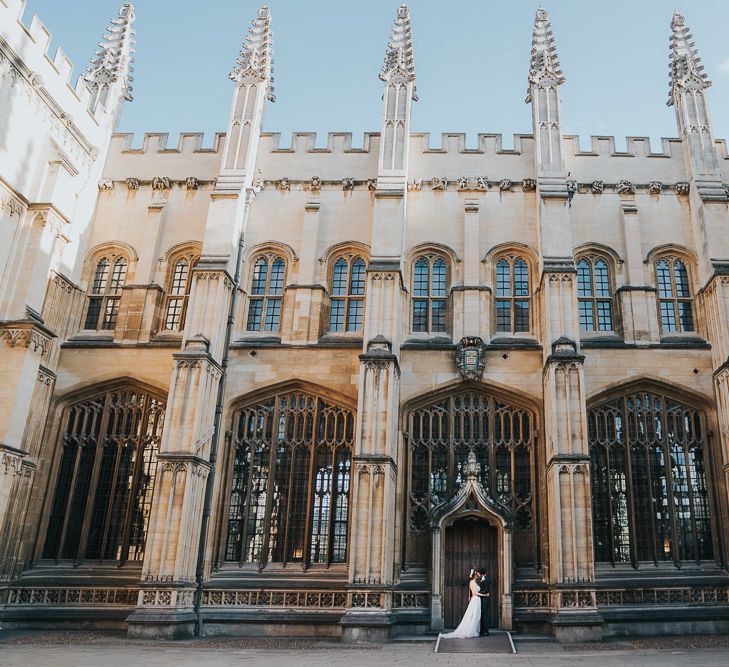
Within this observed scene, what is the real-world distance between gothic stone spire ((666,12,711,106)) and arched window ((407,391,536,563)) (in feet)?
38.7

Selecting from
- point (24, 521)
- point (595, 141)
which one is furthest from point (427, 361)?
point (24, 521)

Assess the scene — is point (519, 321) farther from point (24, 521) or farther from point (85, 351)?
point (24, 521)

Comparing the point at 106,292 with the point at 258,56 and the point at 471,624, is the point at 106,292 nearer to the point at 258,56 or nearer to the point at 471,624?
the point at 258,56

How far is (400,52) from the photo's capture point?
75.4 ft

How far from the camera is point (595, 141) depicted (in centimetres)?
2253

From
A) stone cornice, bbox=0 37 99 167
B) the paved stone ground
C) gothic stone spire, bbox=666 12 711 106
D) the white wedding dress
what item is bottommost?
the paved stone ground

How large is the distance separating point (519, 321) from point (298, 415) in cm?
687

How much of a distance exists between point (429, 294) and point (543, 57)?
28.5 feet

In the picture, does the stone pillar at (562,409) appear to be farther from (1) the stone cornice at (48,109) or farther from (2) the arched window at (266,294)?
(1) the stone cornice at (48,109)

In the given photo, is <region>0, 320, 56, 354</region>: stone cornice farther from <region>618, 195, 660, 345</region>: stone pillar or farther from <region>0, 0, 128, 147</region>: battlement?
<region>618, 195, 660, 345</region>: stone pillar

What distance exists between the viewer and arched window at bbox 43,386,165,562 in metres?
18.8

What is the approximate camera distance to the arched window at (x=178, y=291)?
69.8 ft

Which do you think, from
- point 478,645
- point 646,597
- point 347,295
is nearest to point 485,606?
point 478,645

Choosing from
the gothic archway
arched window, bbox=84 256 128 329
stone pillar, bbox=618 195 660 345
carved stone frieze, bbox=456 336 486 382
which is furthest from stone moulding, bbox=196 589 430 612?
stone pillar, bbox=618 195 660 345
